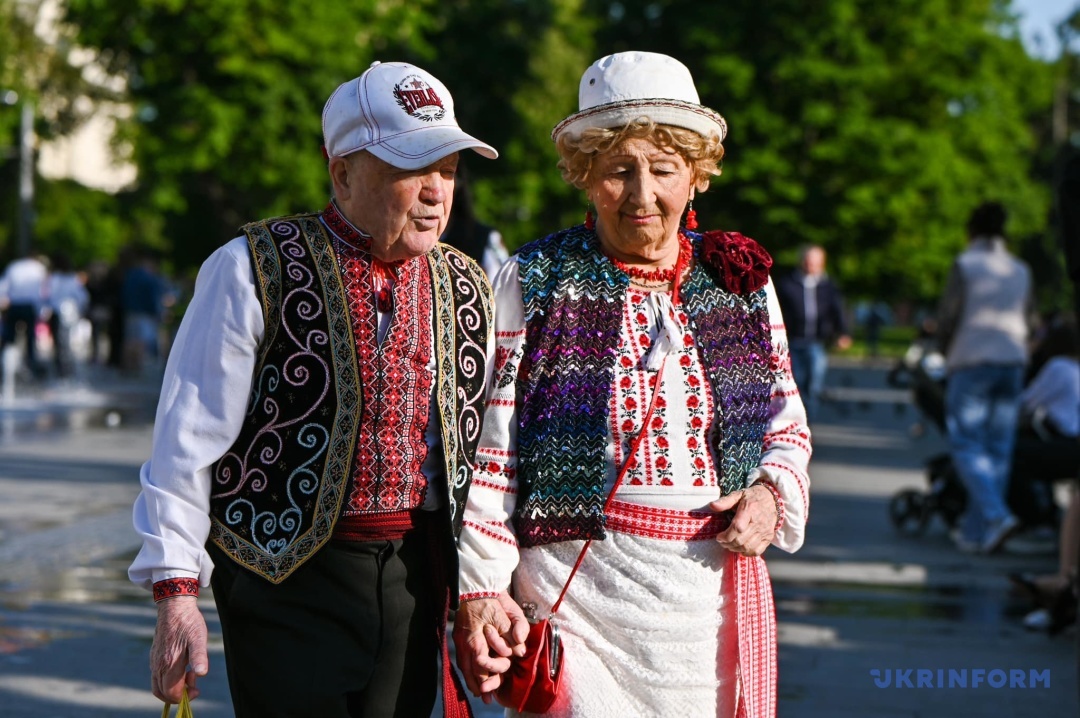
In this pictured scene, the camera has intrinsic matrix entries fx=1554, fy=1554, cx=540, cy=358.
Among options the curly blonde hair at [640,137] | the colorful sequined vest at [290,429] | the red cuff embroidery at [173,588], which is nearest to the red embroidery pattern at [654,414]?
the curly blonde hair at [640,137]

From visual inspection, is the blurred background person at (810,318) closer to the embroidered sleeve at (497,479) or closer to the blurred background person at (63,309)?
→ the embroidered sleeve at (497,479)

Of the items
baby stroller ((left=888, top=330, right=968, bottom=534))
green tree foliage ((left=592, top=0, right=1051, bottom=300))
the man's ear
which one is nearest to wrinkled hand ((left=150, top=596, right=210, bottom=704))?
the man's ear

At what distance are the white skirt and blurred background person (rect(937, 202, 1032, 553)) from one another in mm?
7153

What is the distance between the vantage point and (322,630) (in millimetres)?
3090

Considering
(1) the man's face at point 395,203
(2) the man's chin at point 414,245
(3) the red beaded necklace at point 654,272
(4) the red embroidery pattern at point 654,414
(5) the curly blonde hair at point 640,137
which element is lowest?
(4) the red embroidery pattern at point 654,414

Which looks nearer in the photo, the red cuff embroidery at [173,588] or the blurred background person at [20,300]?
the red cuff embroidery at [173,588]

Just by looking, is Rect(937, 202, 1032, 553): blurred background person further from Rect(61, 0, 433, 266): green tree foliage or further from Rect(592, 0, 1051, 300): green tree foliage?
Rect(592, 0, 1051, 300): green tree foliage

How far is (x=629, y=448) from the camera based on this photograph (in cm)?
333

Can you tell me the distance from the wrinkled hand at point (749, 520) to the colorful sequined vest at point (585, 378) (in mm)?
43

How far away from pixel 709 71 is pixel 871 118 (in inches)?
180

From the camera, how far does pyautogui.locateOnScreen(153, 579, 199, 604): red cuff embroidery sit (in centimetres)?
296

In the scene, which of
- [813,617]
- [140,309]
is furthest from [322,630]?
[140,309]

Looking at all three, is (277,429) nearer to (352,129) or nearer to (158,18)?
(352,129)

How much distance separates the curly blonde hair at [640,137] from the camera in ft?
11.0
